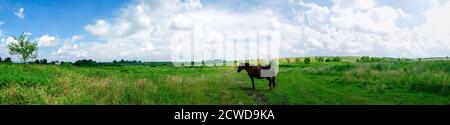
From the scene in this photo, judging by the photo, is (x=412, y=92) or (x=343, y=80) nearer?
(x=412, y=92)

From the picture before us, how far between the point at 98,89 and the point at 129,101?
138 inches

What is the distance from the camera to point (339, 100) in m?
Answer: 16.8
